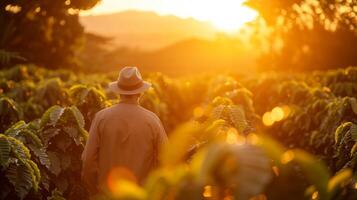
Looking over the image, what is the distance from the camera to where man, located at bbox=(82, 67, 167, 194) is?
502cm

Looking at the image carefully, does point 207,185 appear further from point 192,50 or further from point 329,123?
point 192,50

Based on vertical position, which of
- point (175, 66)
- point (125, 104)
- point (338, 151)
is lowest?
point (338, 151)

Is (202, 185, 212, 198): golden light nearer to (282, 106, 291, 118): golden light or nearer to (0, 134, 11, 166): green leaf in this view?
(0, 134, 11, 166): green leaf

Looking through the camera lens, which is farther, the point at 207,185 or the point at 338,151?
the point at 338,151

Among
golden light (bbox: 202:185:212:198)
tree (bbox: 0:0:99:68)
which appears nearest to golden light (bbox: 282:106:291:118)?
golden light (bbox: 202:185:212:198)

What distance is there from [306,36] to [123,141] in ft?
107

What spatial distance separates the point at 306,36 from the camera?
118ft

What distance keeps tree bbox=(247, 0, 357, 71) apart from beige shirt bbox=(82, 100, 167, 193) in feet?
90.9

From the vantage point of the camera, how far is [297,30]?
3650 cm

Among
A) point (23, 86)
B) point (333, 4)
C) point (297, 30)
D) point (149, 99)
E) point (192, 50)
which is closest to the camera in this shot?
point (149, 99)

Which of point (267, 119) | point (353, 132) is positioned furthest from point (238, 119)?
point (267, 119)

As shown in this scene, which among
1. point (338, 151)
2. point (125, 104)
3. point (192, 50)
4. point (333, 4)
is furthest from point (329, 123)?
point (192, 50)

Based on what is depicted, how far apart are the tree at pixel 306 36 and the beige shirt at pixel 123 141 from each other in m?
27.7

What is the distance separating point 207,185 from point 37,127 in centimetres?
430
